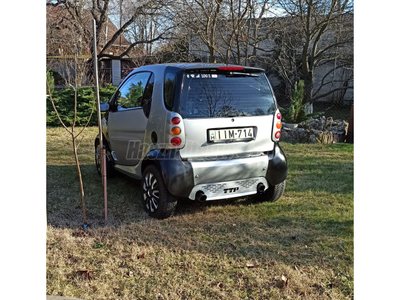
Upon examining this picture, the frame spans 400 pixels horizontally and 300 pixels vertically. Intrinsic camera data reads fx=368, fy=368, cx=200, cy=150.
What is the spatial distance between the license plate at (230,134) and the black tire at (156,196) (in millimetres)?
612

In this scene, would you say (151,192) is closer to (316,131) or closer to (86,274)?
(86,274)

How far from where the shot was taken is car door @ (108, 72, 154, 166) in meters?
3.68

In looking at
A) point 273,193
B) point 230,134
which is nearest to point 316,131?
point 273,193

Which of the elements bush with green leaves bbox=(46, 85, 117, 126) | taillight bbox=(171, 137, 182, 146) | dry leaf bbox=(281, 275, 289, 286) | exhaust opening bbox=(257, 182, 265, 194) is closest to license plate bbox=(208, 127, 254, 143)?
taillight bbox=(171, 137, 182, 146)

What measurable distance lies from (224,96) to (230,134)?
13.4 inches

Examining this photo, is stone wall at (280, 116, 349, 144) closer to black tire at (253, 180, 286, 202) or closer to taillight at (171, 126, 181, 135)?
black tire at (253, 180, 286, 202)

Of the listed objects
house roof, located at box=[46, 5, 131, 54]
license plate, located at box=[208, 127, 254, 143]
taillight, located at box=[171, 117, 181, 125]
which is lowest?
license plate, located at box=[208, 127, 254, 143]

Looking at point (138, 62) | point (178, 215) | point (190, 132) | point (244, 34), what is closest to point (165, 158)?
point (190, 132)

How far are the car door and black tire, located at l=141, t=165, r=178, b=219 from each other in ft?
1.01

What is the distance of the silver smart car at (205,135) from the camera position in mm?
3168

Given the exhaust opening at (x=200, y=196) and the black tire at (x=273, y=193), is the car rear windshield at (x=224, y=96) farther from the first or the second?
the black tire at (x=273, y=193)

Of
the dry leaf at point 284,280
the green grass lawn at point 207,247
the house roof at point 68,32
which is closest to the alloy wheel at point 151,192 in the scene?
the green grass lawn at point 207,247

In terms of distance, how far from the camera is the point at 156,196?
11.4ft
